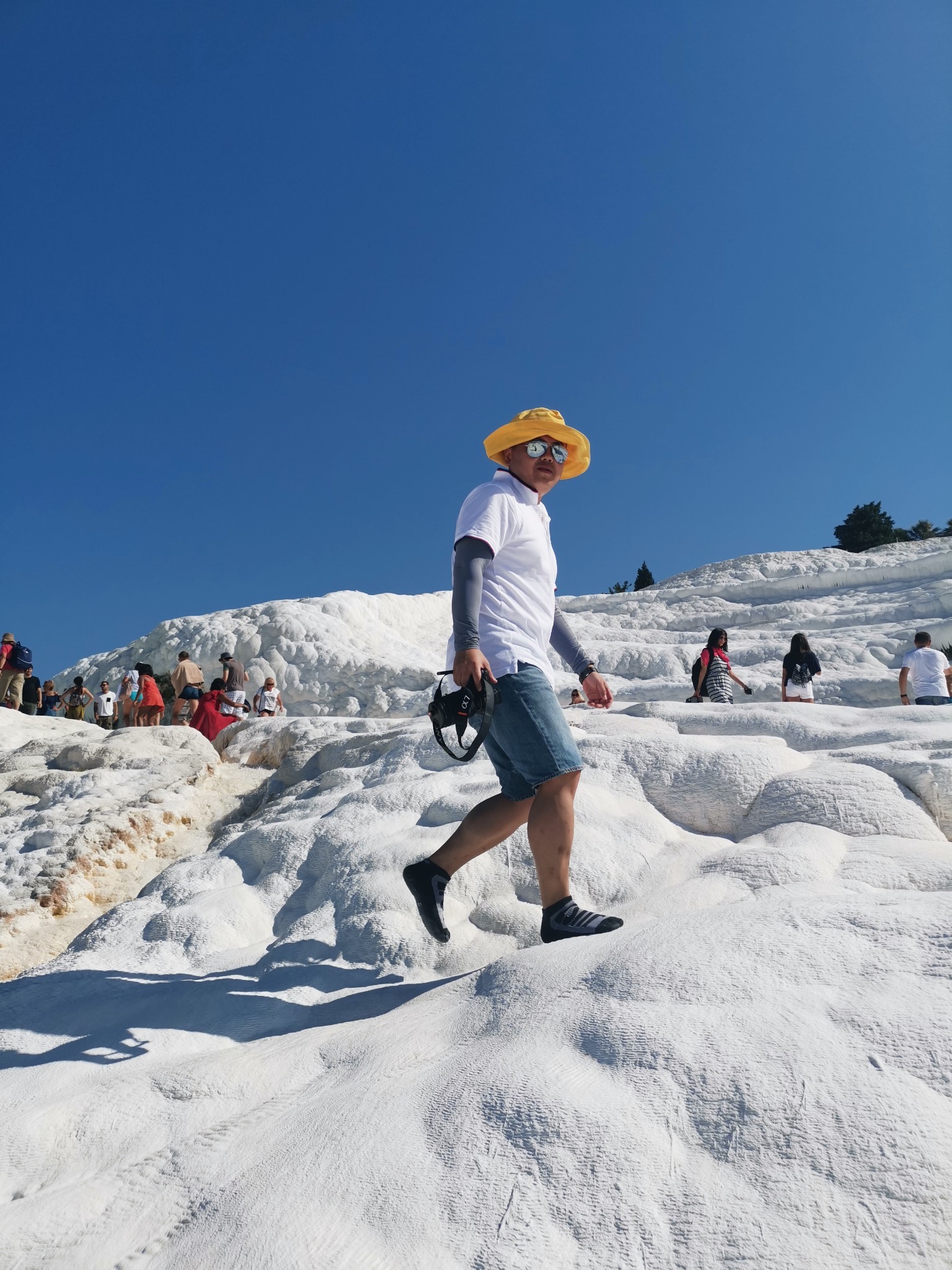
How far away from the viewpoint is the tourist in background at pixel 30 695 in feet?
36.9

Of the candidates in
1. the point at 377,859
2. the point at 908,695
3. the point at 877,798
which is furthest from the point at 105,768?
the point at 908,695

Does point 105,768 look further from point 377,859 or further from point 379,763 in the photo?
point 377,859

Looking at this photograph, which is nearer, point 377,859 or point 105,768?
point 377,859

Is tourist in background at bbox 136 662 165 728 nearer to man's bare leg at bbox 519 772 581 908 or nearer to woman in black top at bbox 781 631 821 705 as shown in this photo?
woman in black top at bbox 781 631 821 705

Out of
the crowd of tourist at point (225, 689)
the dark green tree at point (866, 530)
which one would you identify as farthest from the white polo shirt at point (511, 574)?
the dark green tree at point (866, 530)

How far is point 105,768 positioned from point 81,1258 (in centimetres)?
407

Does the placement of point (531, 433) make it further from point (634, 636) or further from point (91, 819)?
point (634, 636)

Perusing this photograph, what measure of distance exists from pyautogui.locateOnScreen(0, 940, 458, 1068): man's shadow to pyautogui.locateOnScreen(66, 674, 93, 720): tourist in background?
11.3m

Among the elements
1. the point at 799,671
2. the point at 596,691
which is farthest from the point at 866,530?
the point at 596,691

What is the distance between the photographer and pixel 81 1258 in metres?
1.36

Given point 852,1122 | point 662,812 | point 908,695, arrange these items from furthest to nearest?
point 908,695 < point 662,812 < point 852,1122

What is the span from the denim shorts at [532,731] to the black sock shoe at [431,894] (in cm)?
35

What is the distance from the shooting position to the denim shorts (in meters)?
2.38

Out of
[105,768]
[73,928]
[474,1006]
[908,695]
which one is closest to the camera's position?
[474,1006]
